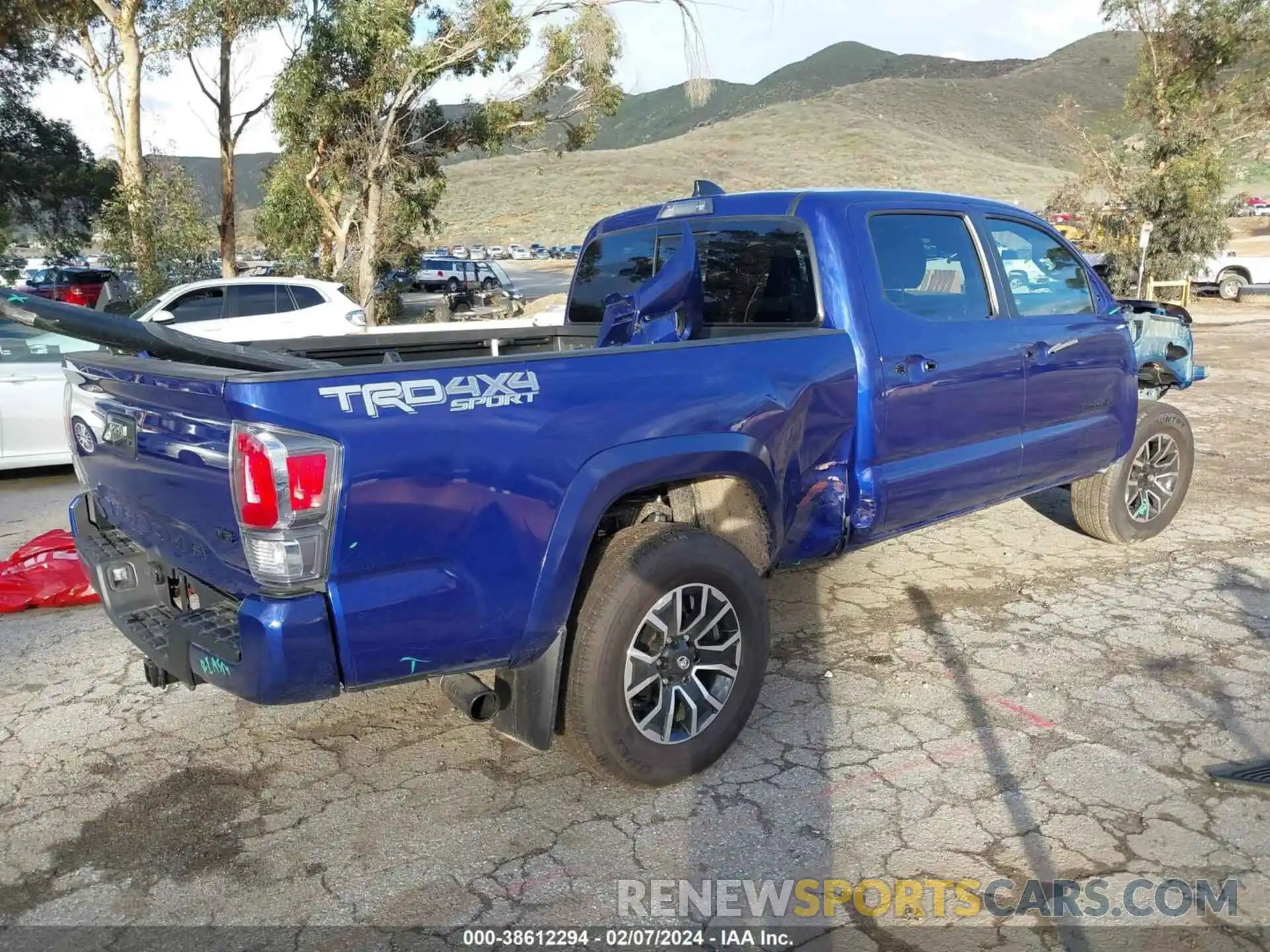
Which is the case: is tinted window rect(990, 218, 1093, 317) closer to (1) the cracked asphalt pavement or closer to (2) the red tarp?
(1) the cracked asphalt pavement

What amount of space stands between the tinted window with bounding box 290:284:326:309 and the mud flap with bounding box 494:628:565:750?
1094 centimetres

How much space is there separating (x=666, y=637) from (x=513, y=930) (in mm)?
1005

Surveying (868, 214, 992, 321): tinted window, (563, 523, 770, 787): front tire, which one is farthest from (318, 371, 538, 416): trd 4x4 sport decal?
(868, 214, 992, 321): tinted window

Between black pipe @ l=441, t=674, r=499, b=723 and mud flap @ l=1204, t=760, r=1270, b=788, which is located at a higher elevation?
black pipe @ l=441, t=674, r=499, b=723

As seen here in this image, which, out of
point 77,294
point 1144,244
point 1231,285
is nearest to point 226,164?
point 77,294

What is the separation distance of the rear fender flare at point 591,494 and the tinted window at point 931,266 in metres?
1.34

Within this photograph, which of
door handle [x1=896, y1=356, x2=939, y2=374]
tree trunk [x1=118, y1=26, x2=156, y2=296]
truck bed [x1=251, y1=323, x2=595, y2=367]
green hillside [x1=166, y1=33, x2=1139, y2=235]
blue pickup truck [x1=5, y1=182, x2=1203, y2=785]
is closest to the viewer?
blue pickup truck [x1=5, y1=182, x2=1203, y2=785]

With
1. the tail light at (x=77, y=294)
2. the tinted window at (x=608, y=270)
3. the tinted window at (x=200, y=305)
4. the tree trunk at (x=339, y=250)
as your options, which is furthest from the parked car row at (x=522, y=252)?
the tinted window at (x=608, y=270)

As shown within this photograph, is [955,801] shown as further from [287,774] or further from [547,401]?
[287,774]

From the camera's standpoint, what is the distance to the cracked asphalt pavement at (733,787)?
277cm

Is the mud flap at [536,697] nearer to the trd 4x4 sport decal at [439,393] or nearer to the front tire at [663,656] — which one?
the front tire at [663,656]

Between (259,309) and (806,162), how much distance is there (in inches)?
2748

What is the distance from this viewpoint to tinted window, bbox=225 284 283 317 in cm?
1255

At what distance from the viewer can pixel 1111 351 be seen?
→ 5.12 m
